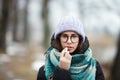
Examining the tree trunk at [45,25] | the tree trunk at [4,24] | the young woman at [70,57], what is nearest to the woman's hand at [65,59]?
the young woman at [70,57]

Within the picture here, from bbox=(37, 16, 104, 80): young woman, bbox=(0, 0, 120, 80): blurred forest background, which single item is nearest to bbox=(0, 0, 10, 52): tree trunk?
bbox=(0, 0, 120, 80): blurred forest background

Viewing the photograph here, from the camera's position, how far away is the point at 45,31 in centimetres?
2822

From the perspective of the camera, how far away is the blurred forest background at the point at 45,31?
13.5 m

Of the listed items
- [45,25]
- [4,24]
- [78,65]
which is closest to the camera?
[78,65]

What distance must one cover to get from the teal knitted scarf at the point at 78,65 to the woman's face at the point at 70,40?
85mm

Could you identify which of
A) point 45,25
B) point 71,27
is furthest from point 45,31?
point 71,27

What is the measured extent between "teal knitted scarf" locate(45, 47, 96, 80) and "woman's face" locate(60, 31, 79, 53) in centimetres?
9

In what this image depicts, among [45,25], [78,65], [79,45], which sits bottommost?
[78,65]

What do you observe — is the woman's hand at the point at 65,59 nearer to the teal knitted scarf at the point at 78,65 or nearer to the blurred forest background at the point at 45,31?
the teal knitted scarf at the point at 78,65

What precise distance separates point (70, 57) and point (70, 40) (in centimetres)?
17

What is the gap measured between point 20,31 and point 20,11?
4304mm

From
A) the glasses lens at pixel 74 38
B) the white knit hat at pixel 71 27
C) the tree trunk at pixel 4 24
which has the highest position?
the tree trunk at pixel 4 24

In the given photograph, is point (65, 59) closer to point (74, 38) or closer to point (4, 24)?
point (74, 38)

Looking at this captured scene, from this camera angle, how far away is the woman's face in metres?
4.16
